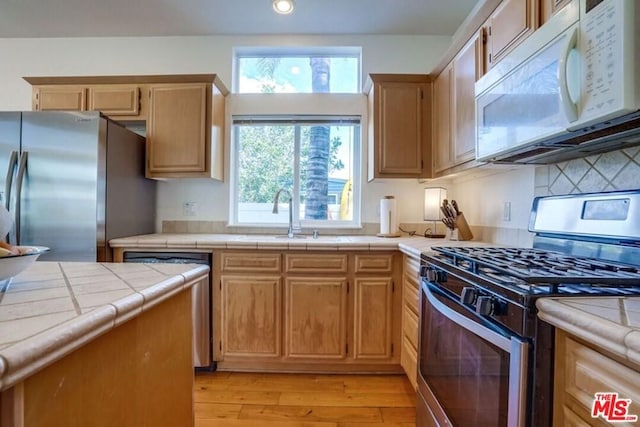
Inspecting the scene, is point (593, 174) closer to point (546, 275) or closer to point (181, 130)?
point (546, 275)

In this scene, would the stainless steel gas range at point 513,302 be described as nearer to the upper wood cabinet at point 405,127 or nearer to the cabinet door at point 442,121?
the cabinet door at point 442,121

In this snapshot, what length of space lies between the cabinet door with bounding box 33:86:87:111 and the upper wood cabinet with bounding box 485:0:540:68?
2883mm

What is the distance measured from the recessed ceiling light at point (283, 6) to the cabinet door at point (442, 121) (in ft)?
3.96

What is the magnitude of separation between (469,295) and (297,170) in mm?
2075

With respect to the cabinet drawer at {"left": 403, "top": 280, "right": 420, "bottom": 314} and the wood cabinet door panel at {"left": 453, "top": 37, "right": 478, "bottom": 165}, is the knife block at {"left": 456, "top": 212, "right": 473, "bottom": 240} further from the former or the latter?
the cabinet drawer at {"left": 403, "top": 280, "right": 420, "bottom": 314}

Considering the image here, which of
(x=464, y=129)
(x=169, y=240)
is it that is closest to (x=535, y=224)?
(x=464, y=129)

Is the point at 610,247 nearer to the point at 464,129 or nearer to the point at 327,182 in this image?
the point at 464,129

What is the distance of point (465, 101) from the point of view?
188cm

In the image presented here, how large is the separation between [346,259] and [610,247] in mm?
1316

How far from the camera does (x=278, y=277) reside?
2.12 metres

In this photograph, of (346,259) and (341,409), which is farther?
(346,259)

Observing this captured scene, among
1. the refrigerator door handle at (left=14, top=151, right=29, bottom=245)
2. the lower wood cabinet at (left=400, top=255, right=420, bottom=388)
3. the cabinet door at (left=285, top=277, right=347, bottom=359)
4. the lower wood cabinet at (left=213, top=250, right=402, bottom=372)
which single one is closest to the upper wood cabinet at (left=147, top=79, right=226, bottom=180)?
the refrigerator door handle at (left=14, top=151, right=29, bottom=245)

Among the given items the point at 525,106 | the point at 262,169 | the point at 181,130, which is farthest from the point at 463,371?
the point at 181,130

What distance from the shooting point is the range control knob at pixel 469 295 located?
947mm
